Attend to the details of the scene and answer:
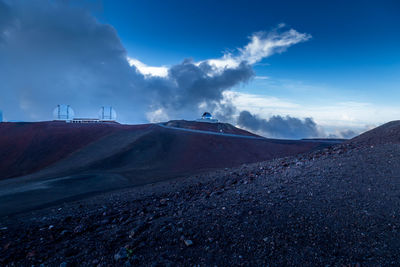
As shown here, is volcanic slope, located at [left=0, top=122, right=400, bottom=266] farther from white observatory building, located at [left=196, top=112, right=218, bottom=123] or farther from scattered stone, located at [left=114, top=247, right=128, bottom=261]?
white observatory building, located at [left=196, top=112, right=218, bottom=123]

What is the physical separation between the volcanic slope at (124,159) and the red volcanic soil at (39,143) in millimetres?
216

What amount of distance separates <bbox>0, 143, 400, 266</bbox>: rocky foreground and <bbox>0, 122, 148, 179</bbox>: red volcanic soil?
1983 centimetres

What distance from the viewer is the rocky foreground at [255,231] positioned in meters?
3.51

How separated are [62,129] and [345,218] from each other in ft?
111

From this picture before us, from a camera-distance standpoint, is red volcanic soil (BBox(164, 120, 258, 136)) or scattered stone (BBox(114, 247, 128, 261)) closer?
scattered stone (BBox(114, 247, 128, 261))

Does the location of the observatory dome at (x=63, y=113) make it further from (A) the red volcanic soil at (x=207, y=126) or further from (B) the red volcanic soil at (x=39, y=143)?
(A) the red volcanic soil at (x=207, y=126)

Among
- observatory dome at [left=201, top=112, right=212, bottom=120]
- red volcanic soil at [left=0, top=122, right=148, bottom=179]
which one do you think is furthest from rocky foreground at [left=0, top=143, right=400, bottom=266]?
observatory dome at [left=201, top=112, right=212, bottom=120]

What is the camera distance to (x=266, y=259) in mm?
3402

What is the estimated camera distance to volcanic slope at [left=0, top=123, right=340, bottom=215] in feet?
40.1

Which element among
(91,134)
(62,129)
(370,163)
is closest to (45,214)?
(370,163)

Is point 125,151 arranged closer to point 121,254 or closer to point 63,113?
point 121,254

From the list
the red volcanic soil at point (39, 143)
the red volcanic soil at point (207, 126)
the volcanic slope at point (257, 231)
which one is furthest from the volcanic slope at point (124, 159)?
the red volcanic soil at point (207, 126)

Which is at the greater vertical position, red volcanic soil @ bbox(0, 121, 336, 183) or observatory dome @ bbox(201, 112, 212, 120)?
observatory dome @ bbox(201, 112, 212, 120)

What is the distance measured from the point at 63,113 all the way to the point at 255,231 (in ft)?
144
